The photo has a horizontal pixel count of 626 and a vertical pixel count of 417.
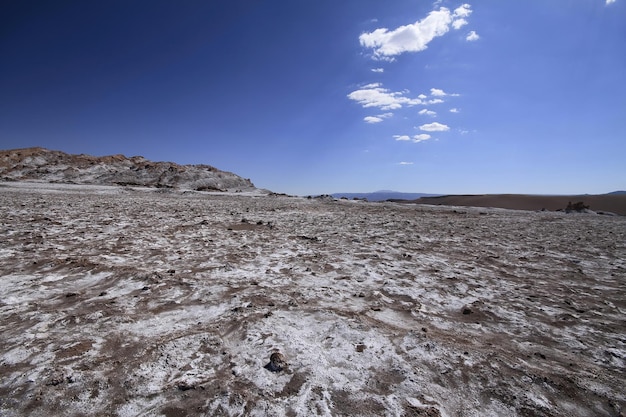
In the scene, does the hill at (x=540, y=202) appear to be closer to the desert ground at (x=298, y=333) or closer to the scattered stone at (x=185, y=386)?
the desert ground at (x=298, y=333)

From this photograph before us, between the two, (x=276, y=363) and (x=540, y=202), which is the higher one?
(x=540, y=202)

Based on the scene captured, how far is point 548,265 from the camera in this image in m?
8.62

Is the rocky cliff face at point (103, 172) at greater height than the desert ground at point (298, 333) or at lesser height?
greater

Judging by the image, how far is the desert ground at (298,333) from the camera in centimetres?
304

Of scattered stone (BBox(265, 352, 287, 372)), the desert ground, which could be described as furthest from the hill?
A: scattered stone (BBox(265, 352, 287, 372))

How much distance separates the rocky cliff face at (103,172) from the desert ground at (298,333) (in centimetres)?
4853

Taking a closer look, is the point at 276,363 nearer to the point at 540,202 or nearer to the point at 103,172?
the point at 540,202

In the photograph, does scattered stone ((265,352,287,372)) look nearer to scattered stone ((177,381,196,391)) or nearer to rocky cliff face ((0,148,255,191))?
scattered stone ((177,381,196,391))

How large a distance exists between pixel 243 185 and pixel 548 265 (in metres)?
58.8

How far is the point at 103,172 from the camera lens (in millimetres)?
54625

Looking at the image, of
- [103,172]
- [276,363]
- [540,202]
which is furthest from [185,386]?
[103,172]

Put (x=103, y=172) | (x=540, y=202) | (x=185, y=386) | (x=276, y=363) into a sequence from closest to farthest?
1. (x=185, y=386)
2. (x=276, y=363)
3. (x=540, y=202)
4. (x=103, y=172)

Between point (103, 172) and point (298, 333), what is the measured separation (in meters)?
63.0

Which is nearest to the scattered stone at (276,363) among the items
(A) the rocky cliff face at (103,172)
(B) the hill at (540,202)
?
(B) the hill at (540,202)
